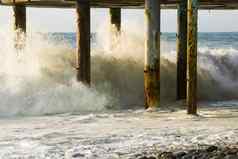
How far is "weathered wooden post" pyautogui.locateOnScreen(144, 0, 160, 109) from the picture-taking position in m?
12.2

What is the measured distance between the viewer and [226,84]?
17422mm

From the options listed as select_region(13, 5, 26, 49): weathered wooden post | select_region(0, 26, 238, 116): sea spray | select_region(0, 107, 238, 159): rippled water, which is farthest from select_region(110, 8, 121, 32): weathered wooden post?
select_region(0, 107, 238, 159): rippled water

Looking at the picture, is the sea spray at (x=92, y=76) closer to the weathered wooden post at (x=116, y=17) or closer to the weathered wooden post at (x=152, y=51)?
the weathered wooden post at (x=116, y=17)

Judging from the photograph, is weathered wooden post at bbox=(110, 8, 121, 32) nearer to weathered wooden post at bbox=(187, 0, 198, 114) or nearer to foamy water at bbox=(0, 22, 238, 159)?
foamy water at bbox=(0, 22, 238, 159)

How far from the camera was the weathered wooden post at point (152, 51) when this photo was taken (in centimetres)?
1221

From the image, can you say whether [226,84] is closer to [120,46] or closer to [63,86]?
[120,46]

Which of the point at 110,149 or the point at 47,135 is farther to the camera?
the point at 47,135

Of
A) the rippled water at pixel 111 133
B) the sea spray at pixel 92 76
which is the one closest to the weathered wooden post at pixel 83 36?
the sea spray at pixel 92 76

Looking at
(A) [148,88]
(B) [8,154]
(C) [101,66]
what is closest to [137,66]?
(C) [101,66]

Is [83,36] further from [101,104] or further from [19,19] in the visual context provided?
[19,19]

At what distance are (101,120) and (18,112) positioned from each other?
2.09 m

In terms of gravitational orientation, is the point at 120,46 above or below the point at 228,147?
above

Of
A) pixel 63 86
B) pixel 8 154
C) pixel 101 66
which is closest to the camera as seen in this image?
pixel 8 154

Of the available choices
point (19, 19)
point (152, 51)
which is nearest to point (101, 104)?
point (152, 51)
